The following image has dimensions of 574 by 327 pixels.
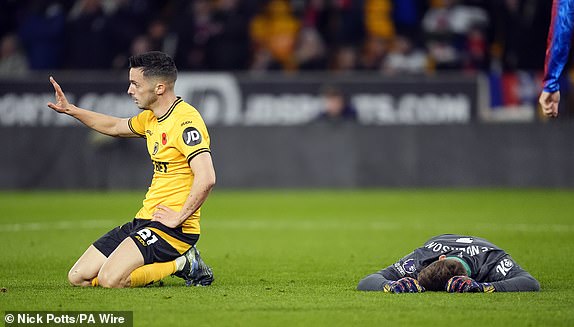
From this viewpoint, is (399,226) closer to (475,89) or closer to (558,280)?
(558,280)

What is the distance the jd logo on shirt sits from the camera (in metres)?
8.58

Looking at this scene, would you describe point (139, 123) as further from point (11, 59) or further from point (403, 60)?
point (11, 59)

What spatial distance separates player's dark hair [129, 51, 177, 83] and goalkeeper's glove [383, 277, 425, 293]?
2.37m

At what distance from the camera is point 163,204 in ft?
→ 28.8

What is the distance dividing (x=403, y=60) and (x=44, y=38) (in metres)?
7.27

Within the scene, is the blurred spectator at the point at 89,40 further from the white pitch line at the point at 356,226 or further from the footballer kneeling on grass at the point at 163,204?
the footballer kneeling on grass at the point at 163,204

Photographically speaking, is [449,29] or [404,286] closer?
[404,286]

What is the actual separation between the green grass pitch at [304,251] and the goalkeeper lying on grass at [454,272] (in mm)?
135

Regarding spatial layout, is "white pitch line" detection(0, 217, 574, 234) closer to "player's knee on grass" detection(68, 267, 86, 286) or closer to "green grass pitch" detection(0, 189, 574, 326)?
"green grass pitch" detection(0, 189, 574, 326)

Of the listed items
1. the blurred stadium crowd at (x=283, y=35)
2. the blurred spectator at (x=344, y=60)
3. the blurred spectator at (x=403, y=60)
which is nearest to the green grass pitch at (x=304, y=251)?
the blurred spectator at (x=403, y=60)

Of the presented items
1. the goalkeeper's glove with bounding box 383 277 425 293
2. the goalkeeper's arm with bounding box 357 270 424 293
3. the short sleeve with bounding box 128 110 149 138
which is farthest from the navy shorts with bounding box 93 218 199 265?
the goalkeeper's glove with bounding box 383 277 425 293

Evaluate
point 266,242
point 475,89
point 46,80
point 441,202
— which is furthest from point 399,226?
point 46,80

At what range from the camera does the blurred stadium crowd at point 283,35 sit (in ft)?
73.6

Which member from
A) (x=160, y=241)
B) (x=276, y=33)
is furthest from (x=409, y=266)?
(x=276, y=33)
